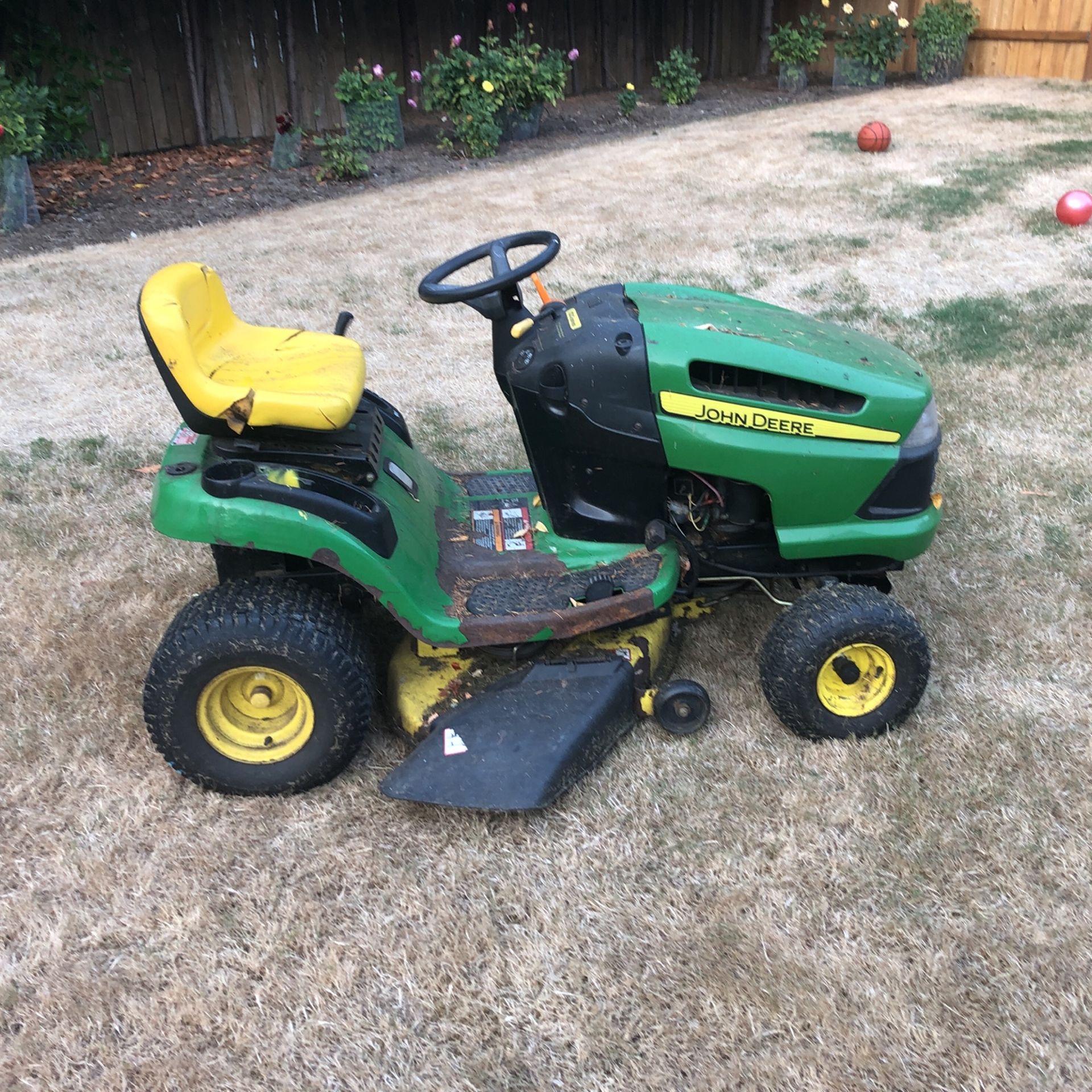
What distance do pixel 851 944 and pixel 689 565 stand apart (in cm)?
95

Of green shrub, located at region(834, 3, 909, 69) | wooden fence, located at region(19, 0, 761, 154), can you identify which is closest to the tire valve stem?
wooden fence, located at region(19, 0, 761, 154)

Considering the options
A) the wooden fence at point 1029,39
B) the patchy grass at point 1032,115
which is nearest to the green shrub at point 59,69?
the patchy grass at point 1032,115

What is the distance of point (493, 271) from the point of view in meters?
2.49

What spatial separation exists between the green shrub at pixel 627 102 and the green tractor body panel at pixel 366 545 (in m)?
9.28

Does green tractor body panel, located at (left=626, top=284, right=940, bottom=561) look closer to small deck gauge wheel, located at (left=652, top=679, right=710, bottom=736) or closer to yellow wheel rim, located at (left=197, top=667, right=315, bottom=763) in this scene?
small deck gauge wheel, located at (left=652, top=679, right=710, bottom=736)

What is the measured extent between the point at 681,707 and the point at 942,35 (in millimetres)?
11374

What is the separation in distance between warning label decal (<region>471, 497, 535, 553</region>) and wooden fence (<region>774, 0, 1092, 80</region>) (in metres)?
11.0

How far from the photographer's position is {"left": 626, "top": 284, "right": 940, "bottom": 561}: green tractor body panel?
2301 millimetres

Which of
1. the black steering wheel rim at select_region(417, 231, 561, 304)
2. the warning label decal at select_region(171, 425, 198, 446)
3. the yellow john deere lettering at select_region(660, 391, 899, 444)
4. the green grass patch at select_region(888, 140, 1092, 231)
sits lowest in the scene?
the green grass patch at select_region(888, 140, 1092, 231)

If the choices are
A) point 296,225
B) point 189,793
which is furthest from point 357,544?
point 296,225

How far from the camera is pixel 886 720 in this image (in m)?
2.47

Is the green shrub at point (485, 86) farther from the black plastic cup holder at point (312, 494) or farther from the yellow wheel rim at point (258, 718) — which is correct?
the yellow wheel rim at point (258, 718)

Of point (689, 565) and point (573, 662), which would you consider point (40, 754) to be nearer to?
point (573, 662)

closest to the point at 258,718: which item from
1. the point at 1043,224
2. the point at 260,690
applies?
the point at 260,690
